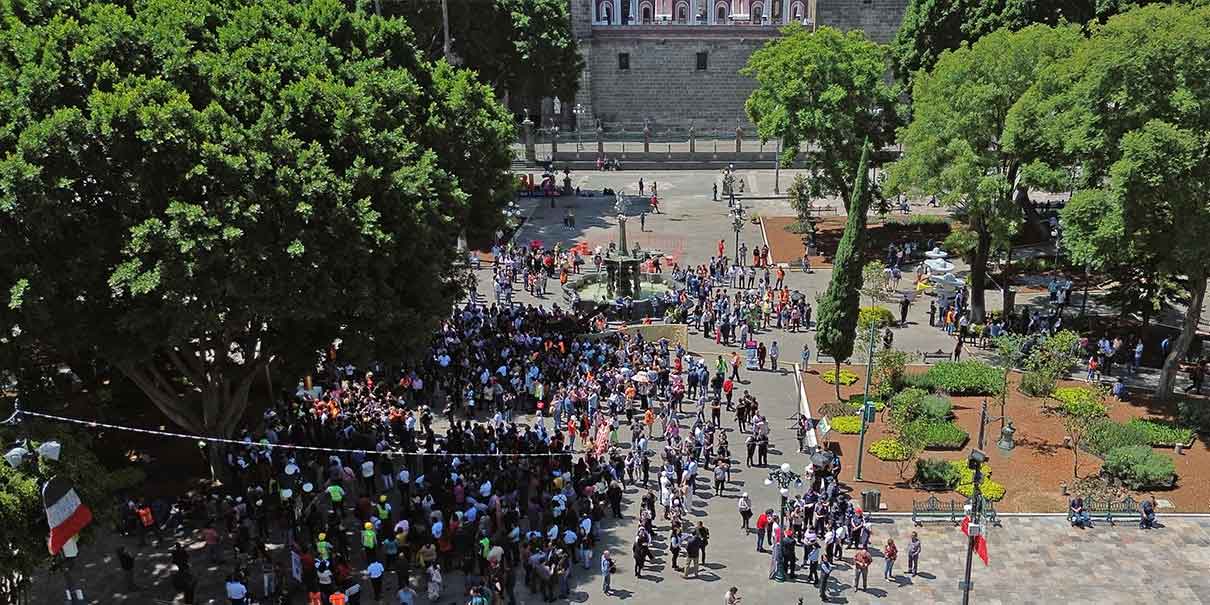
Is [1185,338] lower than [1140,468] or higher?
higher

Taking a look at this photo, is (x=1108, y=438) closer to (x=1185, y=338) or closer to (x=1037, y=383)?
(x=1037, y=383)

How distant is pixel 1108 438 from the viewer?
1172 inches

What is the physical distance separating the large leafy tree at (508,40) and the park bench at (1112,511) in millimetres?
44347

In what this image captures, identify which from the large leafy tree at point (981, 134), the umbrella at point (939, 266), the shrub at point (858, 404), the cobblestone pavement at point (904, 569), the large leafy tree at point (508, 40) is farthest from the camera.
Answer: the large leafy tree at point (508, 40)

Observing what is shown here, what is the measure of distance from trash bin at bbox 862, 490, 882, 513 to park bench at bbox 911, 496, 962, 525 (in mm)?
883

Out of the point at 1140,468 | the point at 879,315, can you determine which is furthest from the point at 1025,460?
the point at 879,315

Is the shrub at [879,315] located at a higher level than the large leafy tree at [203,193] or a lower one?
lower

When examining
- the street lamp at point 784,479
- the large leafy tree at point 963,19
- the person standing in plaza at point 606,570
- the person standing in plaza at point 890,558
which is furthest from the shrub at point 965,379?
the large leafy tree at point 963,19

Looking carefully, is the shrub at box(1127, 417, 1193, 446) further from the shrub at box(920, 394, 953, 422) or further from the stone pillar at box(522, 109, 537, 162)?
the stone pillar at box(522, 109, 537, 162)

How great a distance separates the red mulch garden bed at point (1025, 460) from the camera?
90.5 ft

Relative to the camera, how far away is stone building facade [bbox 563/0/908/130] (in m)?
80.9

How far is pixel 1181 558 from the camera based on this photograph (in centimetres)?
2491

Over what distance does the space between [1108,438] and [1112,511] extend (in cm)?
363

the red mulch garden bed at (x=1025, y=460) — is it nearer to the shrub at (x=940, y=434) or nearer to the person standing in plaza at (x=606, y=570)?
the shrub at (x=940, y=434)
